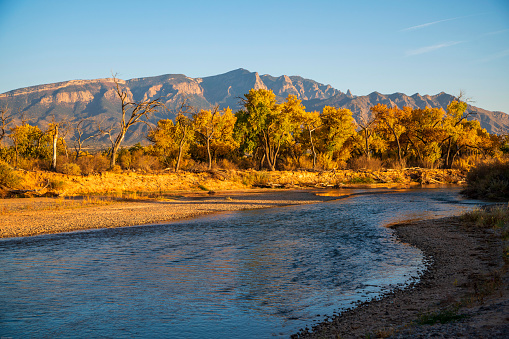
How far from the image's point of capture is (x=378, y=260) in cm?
1269

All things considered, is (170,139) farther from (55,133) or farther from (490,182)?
(490,182)

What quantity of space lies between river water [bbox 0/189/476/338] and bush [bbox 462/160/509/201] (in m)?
16.3

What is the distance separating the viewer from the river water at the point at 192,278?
302 inches

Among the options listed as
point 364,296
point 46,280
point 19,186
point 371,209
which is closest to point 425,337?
point 364,296

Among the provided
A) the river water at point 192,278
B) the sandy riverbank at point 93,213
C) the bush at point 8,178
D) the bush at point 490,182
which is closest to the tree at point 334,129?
the bush at point 490,182

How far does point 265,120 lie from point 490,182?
110ft

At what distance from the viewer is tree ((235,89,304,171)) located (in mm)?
57969

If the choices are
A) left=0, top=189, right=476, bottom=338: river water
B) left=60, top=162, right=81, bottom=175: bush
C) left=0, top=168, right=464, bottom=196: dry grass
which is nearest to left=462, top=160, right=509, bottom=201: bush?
left=0, top=189, right=476, bottom=338: river water

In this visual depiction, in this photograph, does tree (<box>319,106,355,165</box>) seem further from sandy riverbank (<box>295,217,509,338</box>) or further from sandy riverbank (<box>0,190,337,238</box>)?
sandy riverbank (<box>295,217,509,338</box>)

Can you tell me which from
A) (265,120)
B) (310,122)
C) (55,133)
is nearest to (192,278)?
(55,133)

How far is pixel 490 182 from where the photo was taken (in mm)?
31141

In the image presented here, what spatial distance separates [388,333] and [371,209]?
73.0 feet

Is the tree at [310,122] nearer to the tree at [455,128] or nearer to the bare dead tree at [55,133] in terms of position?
the tree at [455,128]

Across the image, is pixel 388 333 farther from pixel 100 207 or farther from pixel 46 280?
pixel 100 207
